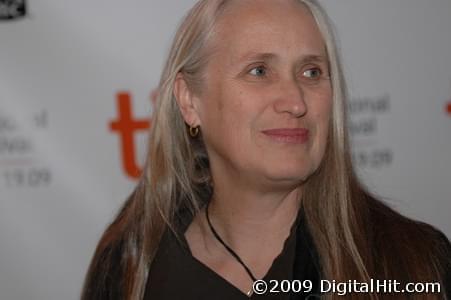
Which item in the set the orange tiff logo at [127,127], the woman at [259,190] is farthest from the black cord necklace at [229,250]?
the orange tiff logo at [127,127]

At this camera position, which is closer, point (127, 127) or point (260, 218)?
point (260, 218)

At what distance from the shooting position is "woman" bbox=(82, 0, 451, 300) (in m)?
1.09

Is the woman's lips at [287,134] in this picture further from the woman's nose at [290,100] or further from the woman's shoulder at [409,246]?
the woman's shoulder at [409,246]

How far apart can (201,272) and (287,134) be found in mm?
307

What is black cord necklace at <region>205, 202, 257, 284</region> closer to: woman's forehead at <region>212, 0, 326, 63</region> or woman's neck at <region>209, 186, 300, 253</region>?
woman's neck at <region>209, 186, 300, 253</region>

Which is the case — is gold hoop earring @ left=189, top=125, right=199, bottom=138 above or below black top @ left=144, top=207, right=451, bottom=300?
above

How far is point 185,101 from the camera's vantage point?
4.13 ft

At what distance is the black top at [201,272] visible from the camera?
112 cm

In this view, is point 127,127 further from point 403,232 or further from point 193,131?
point 403,232

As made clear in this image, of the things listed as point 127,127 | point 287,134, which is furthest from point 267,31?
point 127,127

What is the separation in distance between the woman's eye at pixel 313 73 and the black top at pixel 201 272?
0.26 metres

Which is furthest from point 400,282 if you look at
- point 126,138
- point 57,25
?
point 57,25

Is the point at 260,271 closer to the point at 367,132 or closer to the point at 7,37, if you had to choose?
the point at 367,132

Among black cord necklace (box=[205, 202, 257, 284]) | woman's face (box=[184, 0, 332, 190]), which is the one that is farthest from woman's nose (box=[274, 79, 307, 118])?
black cord necklace (box=[205, 202, 257, 284])
